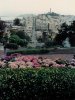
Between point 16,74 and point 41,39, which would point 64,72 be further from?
point 41,39

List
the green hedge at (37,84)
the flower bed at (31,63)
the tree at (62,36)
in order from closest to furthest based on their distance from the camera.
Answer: the green hedge at (37,84) < the flower bed at (31,63) < the tree at (62,36)

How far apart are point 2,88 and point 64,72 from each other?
182 centimetres

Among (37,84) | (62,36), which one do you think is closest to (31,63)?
(37,84)

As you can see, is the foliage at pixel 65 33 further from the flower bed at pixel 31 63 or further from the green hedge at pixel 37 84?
the green hedge at pixel 37 84

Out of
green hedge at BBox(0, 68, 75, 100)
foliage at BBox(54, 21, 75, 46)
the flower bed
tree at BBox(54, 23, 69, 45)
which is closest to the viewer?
green hedge at BBox(0, 68, 75, 100)

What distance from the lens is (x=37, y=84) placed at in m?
8.70

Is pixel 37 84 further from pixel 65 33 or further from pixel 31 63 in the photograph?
pixel 65 33

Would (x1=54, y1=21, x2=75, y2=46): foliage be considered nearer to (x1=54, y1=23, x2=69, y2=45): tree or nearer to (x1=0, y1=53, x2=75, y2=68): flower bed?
(x1=54, y1=23, x2=69, y2=45): tree

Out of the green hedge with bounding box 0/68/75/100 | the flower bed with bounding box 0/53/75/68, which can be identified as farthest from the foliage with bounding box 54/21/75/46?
the green hedge with bounding box 0/68/75/100

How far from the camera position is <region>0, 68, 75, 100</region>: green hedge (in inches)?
328

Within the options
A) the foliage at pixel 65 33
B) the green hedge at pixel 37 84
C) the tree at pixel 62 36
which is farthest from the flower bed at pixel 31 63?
the tree at pixel 62 36

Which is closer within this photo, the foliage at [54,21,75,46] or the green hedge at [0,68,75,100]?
the green hedge at [0,68,75,100]

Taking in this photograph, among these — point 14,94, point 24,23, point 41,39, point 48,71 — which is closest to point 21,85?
point 14,94

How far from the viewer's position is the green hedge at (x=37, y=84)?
834cm
